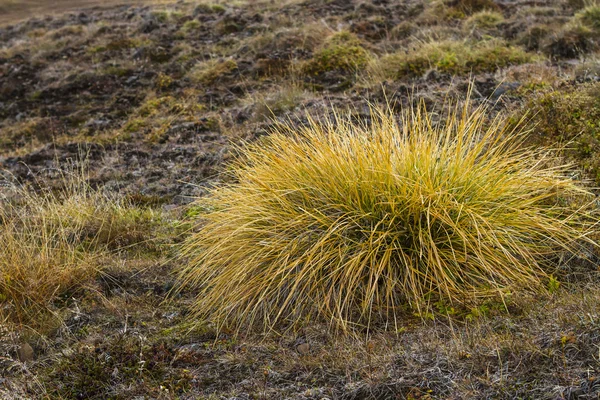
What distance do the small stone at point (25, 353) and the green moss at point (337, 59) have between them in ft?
22.6

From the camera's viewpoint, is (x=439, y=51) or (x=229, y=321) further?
(x=439, y=51)

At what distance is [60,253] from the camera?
16.1ft


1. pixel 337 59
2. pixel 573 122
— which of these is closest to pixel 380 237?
pixel 573 122

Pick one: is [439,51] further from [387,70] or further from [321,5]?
[321,5]

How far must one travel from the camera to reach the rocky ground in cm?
316

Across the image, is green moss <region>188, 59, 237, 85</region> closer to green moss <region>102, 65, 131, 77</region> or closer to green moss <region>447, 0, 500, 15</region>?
green moss <region>102, 65, 131, 77</region>

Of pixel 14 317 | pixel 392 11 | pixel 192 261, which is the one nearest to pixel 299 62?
pixel 392 11

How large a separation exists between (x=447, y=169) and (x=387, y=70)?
5208 millimetres

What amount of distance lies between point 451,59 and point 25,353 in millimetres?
6711

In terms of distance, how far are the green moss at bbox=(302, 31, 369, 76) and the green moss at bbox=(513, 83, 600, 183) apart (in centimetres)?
436

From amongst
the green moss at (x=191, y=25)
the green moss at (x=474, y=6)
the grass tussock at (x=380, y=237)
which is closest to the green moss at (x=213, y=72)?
the green moss at (x=191, y=25)

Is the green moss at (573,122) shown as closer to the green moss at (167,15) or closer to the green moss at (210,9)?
the green moss at (210,9)

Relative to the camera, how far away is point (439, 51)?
901 centimetres

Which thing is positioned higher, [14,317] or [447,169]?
[447,169]
